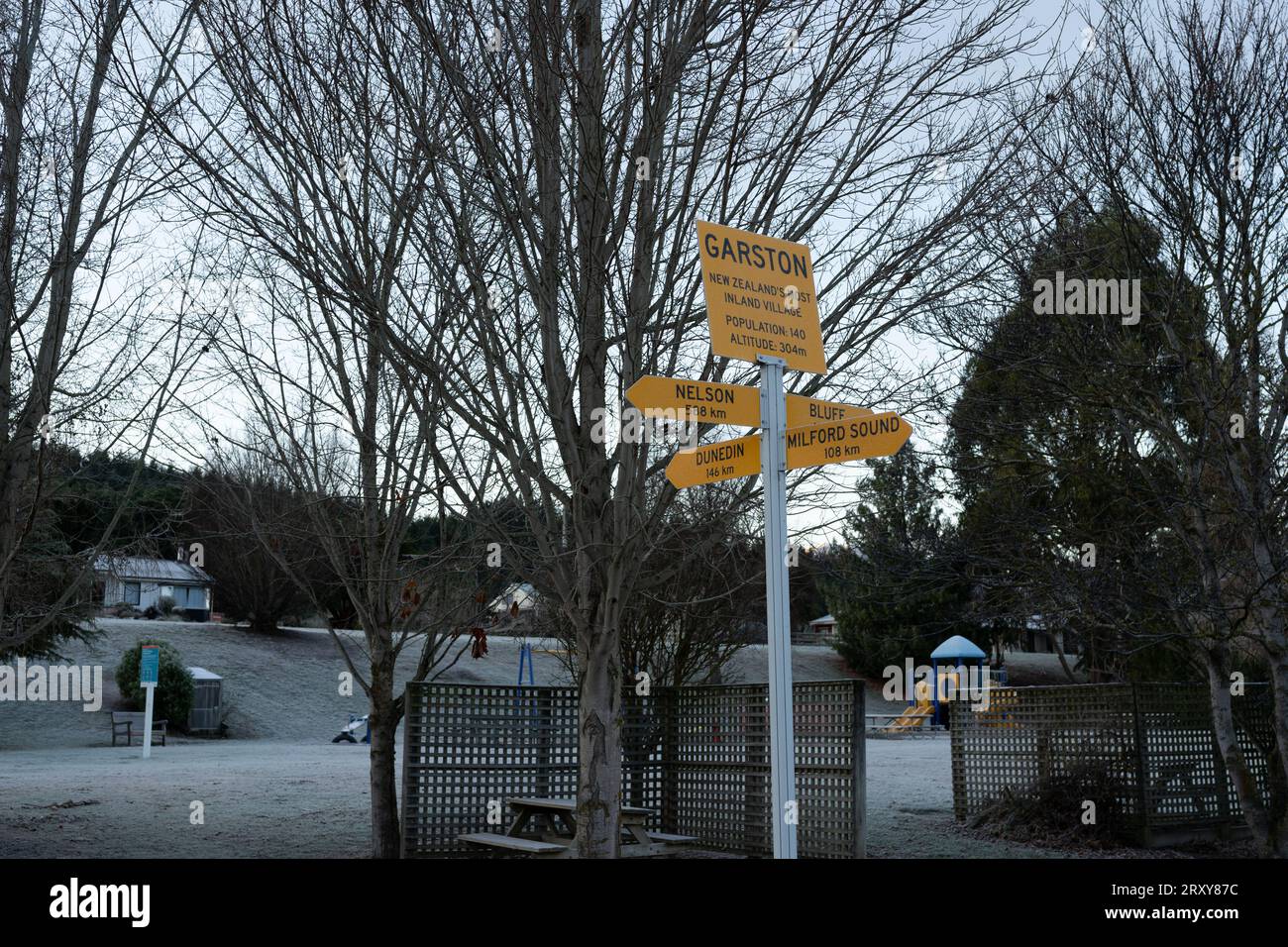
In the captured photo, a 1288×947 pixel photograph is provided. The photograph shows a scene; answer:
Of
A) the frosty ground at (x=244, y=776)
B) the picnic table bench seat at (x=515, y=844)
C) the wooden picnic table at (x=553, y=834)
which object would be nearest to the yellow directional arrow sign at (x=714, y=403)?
the wooden picnic table at (x=553, y=834)

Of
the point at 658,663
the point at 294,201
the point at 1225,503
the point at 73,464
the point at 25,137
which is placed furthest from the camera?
the point at 658,663

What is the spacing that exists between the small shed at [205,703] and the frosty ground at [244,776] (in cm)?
92

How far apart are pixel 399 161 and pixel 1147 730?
9045 millimetres

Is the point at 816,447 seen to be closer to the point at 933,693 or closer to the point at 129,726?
the point at 129,726

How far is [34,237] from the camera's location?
314 inches

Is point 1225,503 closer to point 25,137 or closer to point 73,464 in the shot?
point 25,137

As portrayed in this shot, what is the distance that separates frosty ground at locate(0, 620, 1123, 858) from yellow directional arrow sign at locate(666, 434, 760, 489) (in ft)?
23.1

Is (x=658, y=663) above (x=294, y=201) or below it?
below

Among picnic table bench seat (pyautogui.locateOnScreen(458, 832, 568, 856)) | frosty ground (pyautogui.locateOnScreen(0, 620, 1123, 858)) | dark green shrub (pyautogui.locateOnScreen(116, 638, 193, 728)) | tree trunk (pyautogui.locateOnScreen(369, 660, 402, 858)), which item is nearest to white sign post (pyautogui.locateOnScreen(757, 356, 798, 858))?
picnic table bench seat (pyautogui.locateOnScreen(458, 832, 568, 856))

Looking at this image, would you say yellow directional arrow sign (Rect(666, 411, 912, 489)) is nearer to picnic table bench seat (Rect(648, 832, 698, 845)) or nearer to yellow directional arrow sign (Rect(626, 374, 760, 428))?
yellow directional arrow sign (Rect(626, 374, 760, 428))

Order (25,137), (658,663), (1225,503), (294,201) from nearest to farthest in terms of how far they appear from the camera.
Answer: (294,201)
(25,137)
(1225,503)
(658,663)

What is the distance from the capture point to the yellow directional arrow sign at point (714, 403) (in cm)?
466

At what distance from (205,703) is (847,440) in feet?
109
